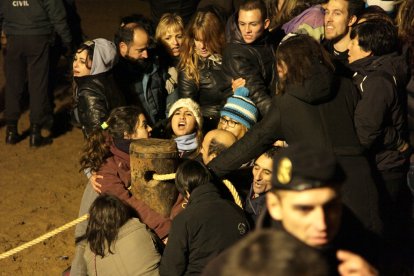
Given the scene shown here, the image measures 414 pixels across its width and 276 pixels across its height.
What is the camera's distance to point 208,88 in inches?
222

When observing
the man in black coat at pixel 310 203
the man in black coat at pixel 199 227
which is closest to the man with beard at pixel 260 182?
the man in black coat at pixel 199 227

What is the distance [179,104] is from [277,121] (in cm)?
155

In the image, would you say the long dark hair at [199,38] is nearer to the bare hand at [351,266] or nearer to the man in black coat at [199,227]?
the man in black coat at [199,227]

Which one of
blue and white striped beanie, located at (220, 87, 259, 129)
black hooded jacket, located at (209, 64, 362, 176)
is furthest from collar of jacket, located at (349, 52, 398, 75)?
blue and white striped beanie, located at (220, 87, 259, 129)

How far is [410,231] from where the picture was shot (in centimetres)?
475

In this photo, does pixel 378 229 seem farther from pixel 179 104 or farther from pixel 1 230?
pixel 1 230

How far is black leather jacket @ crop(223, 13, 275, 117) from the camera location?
522cm

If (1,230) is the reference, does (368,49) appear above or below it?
above

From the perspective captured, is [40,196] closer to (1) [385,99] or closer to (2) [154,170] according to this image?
(2) [154,170]

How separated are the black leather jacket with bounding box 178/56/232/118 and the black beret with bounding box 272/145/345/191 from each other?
3.07m

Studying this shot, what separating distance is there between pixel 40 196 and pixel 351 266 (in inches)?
198

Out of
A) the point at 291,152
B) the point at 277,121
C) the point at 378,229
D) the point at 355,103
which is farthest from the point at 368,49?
the point at 291,152

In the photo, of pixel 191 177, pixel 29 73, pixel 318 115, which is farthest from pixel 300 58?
pixel 29 73

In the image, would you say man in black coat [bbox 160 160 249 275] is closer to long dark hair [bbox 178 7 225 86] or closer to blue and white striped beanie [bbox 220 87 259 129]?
blue and white striped beanie [bbox 220 87 259 129]
